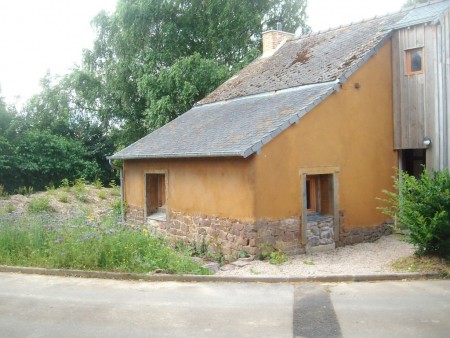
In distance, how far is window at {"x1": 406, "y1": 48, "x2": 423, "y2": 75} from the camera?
1225cm

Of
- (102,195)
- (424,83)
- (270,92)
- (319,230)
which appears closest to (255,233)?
(319,230)

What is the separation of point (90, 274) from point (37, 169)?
16621 mm

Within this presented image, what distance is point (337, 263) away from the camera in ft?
32.4

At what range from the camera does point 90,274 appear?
8664 millimetres

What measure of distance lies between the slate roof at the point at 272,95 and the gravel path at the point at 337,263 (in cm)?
234

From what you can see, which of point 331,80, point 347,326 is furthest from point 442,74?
point 347,326

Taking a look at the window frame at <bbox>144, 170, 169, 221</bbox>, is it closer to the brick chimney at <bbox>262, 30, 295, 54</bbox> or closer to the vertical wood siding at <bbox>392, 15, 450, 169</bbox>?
the vertical wood siding at <bbox>392, 15, 450, 169</bbox>

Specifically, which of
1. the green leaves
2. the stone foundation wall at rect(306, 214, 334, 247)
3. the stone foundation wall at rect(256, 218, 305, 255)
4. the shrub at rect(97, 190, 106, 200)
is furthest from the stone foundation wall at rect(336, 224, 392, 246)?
the shrub at rect(97, 190, 106, 200)

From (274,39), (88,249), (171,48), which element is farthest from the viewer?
(171,48)

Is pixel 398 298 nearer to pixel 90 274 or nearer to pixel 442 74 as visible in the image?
pixel 90 274

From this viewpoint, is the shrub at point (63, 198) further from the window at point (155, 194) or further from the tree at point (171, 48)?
the window at point (155, 194)

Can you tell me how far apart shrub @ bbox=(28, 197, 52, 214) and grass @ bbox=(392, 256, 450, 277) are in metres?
13.3

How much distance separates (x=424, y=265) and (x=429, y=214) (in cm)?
95

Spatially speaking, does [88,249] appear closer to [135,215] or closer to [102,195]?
[135,215]
